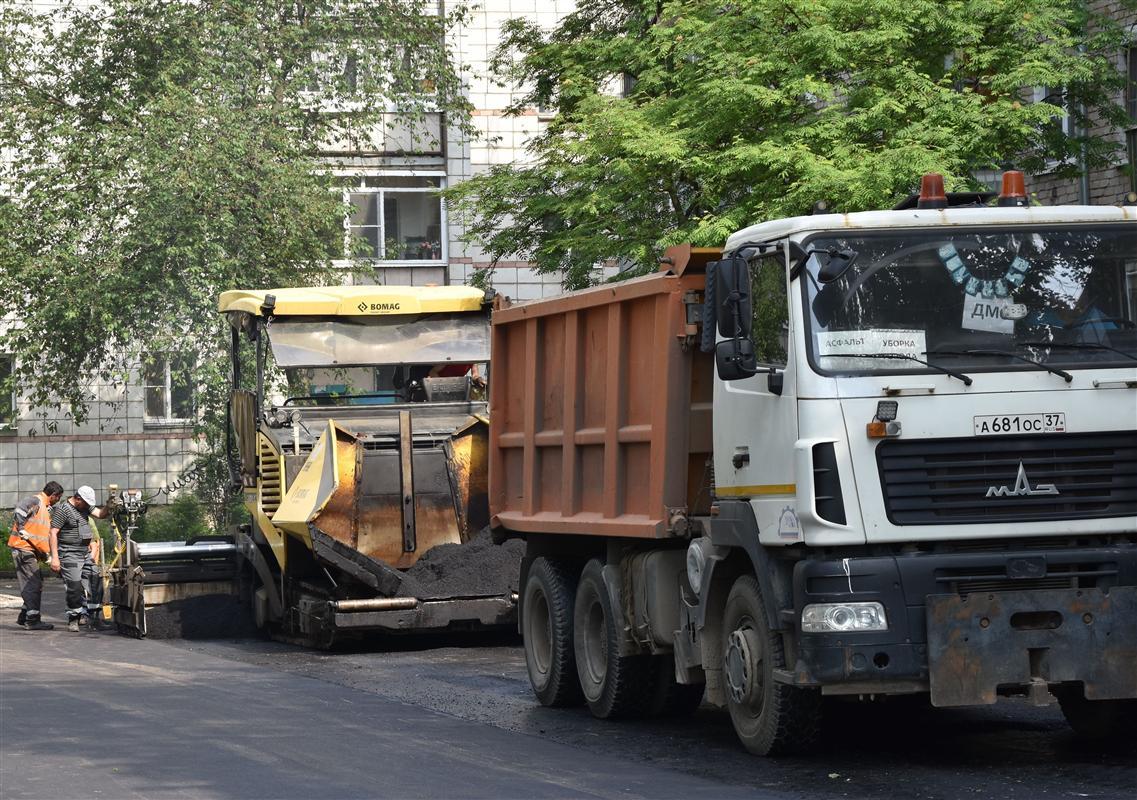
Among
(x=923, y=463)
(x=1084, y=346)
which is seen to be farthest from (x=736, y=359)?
(x=1084, y=346)

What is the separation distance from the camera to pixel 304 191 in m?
27.1

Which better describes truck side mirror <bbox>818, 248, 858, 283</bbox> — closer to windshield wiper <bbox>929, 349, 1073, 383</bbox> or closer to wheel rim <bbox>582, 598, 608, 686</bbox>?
windshield wiper <bbox>929, 349, 1073, 383</bbox>

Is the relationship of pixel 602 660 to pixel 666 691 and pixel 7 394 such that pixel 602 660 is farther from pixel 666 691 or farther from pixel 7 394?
pixel 7 394

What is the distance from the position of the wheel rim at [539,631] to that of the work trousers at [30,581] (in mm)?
9363

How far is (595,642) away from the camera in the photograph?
1121 centimetres

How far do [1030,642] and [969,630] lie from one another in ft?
0.94

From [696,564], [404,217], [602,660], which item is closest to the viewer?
[696,564]

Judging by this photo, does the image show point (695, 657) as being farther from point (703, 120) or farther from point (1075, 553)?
point (703, 120)

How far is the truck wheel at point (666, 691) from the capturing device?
35.6 feet

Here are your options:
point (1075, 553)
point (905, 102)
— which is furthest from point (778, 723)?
point (905, 102)

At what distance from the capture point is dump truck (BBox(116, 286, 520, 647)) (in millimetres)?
15266

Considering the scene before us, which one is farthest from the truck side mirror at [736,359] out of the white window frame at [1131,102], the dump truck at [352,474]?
the white window frame at [1131,102]

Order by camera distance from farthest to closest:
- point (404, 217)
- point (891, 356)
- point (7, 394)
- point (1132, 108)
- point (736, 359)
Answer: point (404, 217) < point (7, 394) < point (1132, 108) < point (736, 359) < point (891, 356)

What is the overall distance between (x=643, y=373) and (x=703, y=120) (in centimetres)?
999
